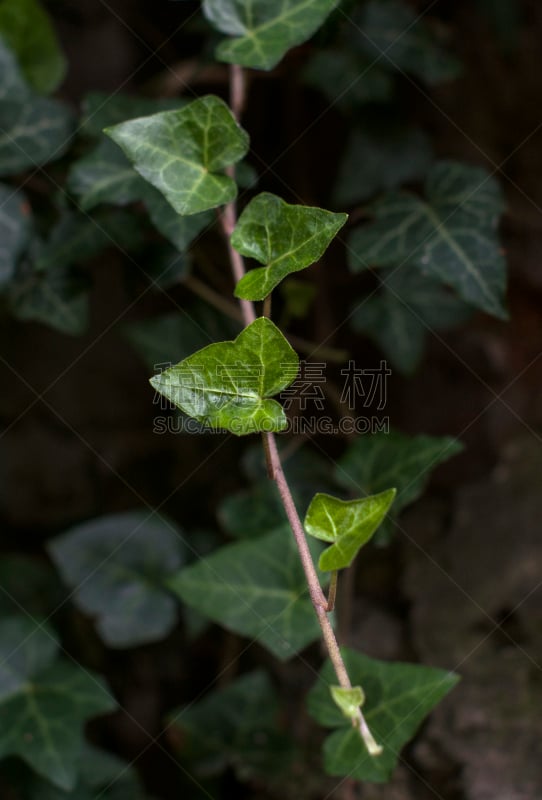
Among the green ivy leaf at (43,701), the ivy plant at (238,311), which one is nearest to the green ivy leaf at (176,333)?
the ivy plant at (238,311)

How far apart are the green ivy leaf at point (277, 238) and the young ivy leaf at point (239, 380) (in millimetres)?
49

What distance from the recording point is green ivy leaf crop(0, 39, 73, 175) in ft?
3.22

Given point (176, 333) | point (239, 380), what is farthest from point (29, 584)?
point (239, 380)

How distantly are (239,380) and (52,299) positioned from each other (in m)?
0.49

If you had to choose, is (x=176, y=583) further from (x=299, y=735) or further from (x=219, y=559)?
(x=299, y=735)

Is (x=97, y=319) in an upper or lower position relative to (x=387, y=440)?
lower

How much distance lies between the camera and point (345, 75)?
1.10 m

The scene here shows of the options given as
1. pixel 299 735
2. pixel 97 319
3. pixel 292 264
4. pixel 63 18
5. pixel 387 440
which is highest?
pixel 292 264

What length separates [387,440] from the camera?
958mm

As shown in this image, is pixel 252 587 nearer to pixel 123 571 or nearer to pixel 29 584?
pixel 123 571

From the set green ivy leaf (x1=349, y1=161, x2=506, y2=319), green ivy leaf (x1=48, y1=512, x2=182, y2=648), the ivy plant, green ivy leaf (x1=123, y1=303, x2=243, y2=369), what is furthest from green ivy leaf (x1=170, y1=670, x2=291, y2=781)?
green ivy leaf (x1=349, y1=161, x2=506, y2=319)

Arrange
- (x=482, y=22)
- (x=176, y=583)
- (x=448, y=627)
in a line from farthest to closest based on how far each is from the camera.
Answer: (x=482, y=22) → (x=448, y=627) → (x=176, y=583)

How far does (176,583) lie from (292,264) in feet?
1.50

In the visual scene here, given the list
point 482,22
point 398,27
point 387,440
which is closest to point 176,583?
point 387,440
